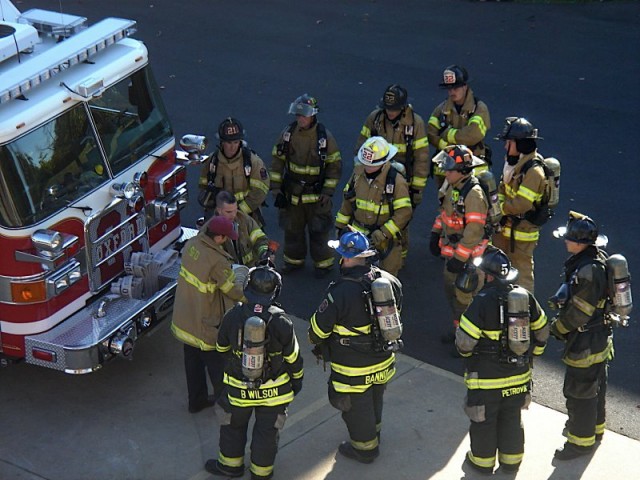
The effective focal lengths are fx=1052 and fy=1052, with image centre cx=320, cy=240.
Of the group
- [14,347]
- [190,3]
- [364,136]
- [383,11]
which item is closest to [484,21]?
[383,11]

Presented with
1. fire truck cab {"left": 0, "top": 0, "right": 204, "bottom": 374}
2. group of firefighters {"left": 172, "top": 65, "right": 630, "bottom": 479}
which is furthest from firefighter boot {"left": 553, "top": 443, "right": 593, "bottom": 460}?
fire truck cab {"left": 0, "top": 0, "right": 204, "bottom": 374}

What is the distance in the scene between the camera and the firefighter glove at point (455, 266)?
8477 mm

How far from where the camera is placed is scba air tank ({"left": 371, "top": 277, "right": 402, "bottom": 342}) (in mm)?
6863

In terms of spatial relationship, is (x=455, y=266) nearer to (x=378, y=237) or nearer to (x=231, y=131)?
(x=378, y=237)

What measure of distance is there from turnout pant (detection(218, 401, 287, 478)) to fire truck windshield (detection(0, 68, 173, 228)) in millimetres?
2017

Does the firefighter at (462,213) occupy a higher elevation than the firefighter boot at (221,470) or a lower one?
higher

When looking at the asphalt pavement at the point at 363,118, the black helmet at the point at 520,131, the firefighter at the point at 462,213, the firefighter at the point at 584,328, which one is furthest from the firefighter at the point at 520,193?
the firefighter at the point at 584,328

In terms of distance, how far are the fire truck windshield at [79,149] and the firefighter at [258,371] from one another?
1771 mm

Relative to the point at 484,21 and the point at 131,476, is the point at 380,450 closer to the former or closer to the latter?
the point at 131,476

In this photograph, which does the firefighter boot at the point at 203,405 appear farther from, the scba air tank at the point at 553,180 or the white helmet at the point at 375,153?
the scba air tank at the point at 553,180

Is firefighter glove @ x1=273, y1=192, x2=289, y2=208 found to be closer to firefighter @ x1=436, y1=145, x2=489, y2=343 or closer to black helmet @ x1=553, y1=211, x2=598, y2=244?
firefighter @ x1=436, y1=145, x2=489, y2=343

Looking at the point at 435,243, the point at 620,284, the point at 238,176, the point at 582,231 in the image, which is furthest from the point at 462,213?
the point at 238,176

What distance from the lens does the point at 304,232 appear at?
404 inches

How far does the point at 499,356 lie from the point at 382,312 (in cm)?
81
